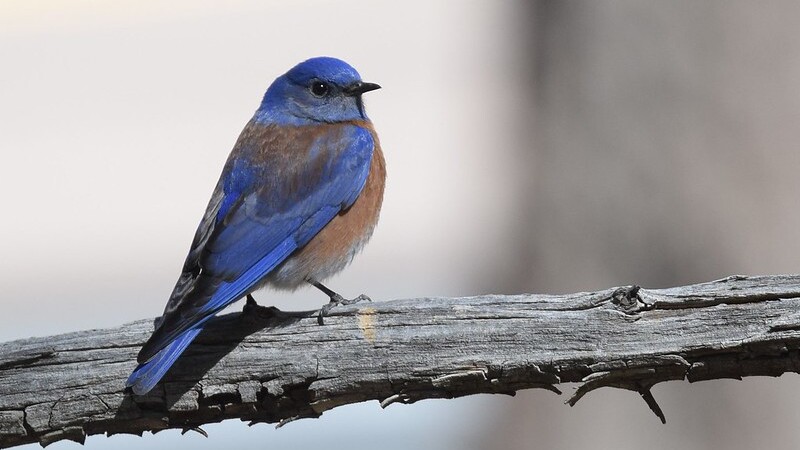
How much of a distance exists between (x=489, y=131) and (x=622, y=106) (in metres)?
3.72

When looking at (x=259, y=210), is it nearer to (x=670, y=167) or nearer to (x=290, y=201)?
(x=290, y=201)

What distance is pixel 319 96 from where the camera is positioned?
543cm

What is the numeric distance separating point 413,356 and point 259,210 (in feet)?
3.83

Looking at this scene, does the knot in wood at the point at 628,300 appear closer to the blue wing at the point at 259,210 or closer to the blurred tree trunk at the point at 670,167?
the blue wing at the point at 259,210

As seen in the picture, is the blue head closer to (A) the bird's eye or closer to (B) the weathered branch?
(A) the bird's eye

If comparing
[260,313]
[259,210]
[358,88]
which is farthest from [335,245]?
[358,88]

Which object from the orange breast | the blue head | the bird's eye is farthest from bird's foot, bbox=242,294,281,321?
the bird's eye

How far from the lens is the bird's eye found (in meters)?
5.42

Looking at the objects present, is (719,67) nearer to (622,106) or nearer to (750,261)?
(622,106)

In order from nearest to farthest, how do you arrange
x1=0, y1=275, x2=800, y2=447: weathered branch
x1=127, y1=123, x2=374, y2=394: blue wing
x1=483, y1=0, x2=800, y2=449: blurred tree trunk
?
x1=0, y1=275, x2=800, y2=447: weathered branch
x1=127, y1=123, x2=374, y2=394: blue wing
x1=483, y1=0, x2=800, y2=449: blurred tree trunk

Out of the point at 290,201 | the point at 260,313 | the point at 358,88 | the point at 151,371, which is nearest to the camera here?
the point at 151,371

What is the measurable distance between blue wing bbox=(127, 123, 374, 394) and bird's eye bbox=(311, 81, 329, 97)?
0.76ft

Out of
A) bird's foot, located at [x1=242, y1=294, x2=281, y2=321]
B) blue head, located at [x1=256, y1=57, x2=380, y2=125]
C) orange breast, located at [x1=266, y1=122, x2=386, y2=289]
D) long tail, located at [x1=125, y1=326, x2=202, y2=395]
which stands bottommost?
long tail, located at [x1=125, y1=326, x2=202, y2=395]

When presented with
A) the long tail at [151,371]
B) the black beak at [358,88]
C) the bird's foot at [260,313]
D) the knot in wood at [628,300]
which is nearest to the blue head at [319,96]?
the black beak at [358,88]
